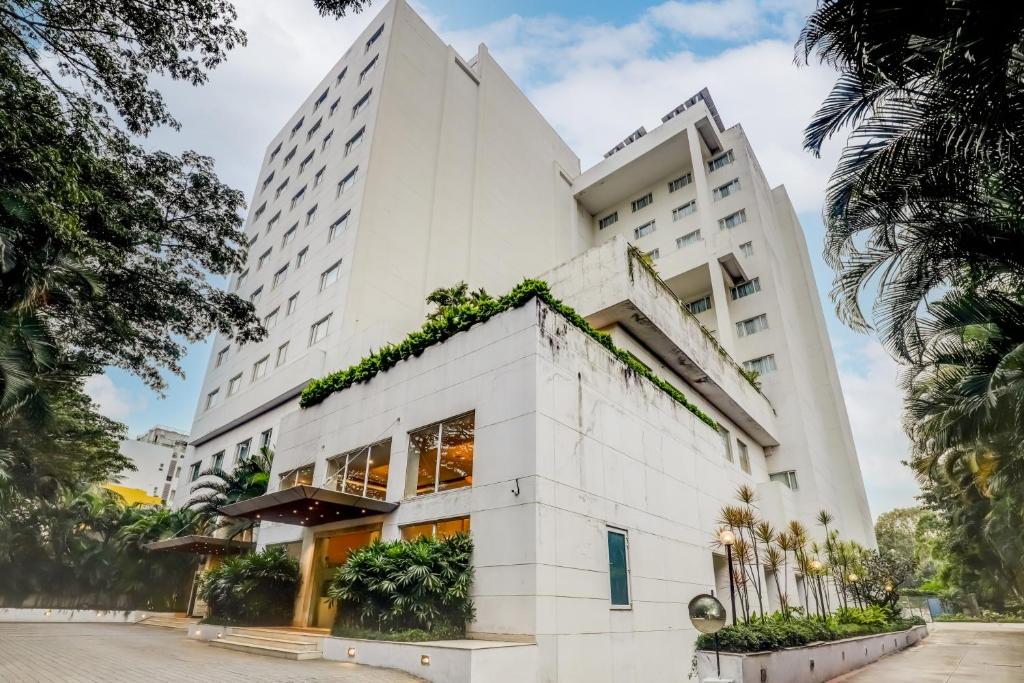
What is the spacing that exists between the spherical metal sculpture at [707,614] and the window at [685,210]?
29578mm

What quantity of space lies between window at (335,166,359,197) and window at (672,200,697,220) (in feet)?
67.6

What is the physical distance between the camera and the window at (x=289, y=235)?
1231 inches

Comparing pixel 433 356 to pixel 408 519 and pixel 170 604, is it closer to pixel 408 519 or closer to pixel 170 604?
pixel 408 519

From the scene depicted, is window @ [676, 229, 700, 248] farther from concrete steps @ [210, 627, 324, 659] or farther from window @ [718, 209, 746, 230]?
concrete steps @ [210, 627, 324, 659]

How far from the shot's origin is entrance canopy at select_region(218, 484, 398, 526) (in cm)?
1222

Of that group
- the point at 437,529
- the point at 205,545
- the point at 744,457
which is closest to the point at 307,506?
the point at 437,529

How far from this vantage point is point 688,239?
109 feet

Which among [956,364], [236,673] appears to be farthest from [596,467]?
[956,364]

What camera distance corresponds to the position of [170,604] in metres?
25.3

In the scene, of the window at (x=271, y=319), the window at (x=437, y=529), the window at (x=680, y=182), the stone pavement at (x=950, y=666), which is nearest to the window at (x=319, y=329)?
the window at (x=271, y=319)

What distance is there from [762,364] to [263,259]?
99.7 ft

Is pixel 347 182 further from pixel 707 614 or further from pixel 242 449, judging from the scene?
pixel 707 614

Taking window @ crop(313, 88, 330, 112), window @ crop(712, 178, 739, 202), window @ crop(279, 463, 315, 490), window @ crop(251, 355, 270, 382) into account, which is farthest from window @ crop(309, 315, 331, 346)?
window @ crop(712, 178, 739, 202)

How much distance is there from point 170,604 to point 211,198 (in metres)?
21.4
